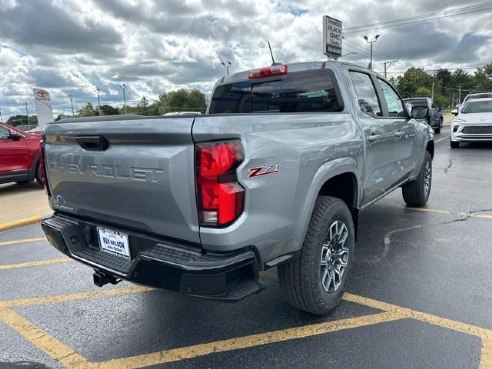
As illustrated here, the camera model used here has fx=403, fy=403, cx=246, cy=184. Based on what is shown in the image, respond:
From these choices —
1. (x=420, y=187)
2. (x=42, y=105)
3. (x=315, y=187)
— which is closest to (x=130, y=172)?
(x=315, y=187)

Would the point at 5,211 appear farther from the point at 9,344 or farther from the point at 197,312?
the point at 197,312

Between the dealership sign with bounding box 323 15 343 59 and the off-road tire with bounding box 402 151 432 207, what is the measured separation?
15.0 metres

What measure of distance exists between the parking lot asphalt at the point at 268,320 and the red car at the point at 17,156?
15.0 feet

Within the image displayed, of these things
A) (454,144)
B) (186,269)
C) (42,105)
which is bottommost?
(454,144)

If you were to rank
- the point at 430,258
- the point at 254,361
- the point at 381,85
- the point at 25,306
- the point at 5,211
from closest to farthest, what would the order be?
the point at 254,361
the point at 25,306
the point at 430,258
the point at 381,85
the point at 5,211

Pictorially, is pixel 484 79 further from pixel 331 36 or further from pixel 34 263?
pixel 34 263

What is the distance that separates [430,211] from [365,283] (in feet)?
9.51

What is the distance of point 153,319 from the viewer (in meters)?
3.16

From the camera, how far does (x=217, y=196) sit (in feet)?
6.94

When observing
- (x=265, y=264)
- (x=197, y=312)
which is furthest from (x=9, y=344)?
(x=265, y=264)

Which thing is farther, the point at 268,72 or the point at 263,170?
the point at 268,72

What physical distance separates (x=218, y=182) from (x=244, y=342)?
1.32 meters

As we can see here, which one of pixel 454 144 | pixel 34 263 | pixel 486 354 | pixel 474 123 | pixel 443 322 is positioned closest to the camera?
pixel 486 354

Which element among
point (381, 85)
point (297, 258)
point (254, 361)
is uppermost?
point (381, 85)
